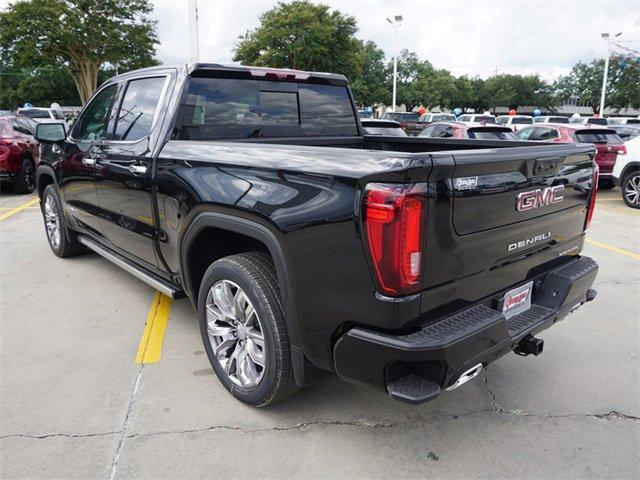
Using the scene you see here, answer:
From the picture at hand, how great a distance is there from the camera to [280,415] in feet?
9.64

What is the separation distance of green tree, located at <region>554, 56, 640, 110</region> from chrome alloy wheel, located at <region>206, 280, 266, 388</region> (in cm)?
6336

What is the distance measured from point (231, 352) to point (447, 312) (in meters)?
1.43

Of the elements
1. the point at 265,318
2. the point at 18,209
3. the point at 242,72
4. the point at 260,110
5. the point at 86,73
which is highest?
the point at 86,73

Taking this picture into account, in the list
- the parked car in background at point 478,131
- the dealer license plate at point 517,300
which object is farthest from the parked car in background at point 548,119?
the dealer license plate at point 517,300

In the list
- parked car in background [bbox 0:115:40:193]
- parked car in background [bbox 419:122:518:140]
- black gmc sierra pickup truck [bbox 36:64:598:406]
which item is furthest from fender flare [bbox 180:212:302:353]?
parked car in background [bbox 0:115:40:193]

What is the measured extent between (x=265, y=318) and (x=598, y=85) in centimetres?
7794

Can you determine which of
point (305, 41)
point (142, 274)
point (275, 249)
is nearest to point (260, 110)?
point (142, 274)

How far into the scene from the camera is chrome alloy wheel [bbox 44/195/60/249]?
5.71 meters

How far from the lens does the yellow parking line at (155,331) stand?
12.0 feet

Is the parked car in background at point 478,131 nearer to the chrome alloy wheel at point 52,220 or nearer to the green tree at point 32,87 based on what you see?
the chrome alloy wheel at point 52,220

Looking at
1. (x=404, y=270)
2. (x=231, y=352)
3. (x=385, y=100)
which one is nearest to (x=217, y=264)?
(x=231, y=352)

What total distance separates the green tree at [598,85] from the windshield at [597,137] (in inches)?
2031

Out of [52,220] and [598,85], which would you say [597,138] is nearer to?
[52,220]

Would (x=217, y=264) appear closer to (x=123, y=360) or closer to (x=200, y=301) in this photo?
(x=200, y=301)
